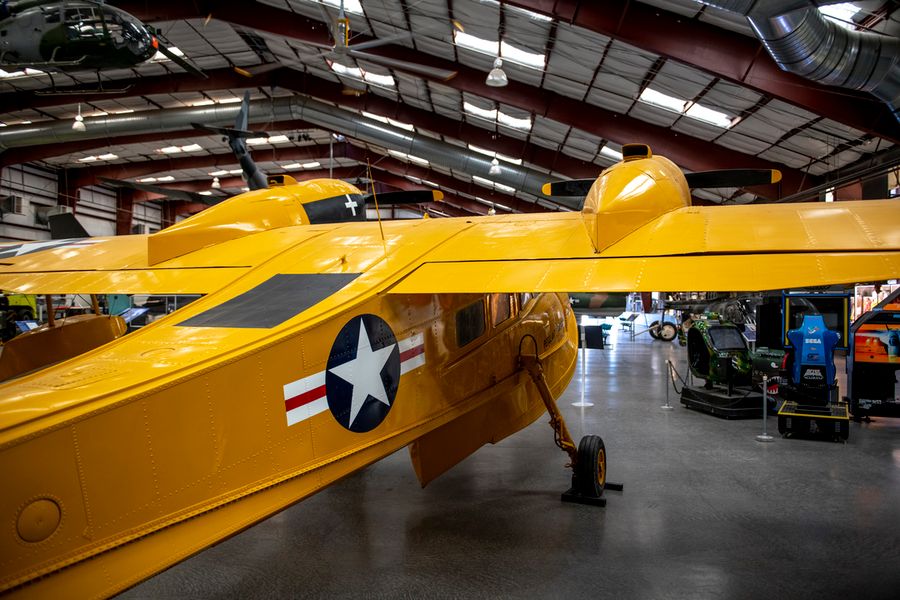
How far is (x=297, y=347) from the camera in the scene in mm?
3344

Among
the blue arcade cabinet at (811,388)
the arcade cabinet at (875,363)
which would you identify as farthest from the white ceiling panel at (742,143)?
the blue arcade cabinet at (811,388)

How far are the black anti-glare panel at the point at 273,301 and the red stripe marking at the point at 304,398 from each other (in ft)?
1.48

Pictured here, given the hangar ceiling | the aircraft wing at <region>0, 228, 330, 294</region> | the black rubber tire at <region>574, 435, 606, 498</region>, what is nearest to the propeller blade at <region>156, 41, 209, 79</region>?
the hangar ceiling

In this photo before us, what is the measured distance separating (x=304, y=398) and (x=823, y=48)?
872 centimetres

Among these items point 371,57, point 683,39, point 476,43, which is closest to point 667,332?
point 476,43

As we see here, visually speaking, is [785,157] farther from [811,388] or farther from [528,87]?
[811,388]

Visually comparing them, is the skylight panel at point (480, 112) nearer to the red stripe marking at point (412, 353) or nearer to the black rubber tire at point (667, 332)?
the black rubber tire at point (667, 332)

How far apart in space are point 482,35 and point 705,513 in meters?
11.8

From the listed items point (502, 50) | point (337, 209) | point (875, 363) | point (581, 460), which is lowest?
point (581, 460)

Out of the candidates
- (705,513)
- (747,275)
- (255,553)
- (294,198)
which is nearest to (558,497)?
(705,513)

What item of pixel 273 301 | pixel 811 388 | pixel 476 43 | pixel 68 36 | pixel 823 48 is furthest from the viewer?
pixel 476 43

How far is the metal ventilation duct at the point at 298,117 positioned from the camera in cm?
1986

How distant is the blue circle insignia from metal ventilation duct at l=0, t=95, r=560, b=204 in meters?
16.9

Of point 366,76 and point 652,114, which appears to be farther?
point 366,76
